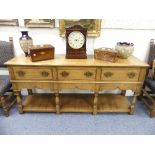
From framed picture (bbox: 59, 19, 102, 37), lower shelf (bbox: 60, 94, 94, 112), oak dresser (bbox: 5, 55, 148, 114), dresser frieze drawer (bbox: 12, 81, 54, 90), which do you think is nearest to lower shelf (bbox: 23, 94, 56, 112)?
lower shelf (bbox: 60, 94, 94, 112)

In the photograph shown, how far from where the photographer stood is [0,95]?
1.79m

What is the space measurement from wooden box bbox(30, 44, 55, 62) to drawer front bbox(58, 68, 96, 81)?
24 cm

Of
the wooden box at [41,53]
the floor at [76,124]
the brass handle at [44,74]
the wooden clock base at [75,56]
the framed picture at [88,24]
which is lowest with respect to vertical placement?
the floor at [76,124]

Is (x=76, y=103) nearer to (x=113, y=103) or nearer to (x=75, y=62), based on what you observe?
(x=113, y=103)

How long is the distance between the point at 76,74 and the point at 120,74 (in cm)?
49

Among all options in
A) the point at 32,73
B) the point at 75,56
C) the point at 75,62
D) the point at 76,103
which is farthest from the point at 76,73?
the point at 76,103

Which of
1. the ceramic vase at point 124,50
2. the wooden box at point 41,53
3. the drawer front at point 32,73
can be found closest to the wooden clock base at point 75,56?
the wooden box at point 41,53

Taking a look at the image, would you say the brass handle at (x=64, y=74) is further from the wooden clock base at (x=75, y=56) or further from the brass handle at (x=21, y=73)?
the brass handle at (x=21, y=73)

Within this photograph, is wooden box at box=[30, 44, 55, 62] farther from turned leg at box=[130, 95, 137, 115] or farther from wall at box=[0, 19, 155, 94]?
turned leg at box=[130, 95, 137, 115]

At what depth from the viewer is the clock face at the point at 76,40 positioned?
1702mm

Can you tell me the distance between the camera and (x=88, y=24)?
6.19 ft

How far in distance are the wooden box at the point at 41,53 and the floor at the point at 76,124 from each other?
785 millimetres

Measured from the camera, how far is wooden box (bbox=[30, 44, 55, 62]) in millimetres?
1633

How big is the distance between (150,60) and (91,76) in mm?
932
